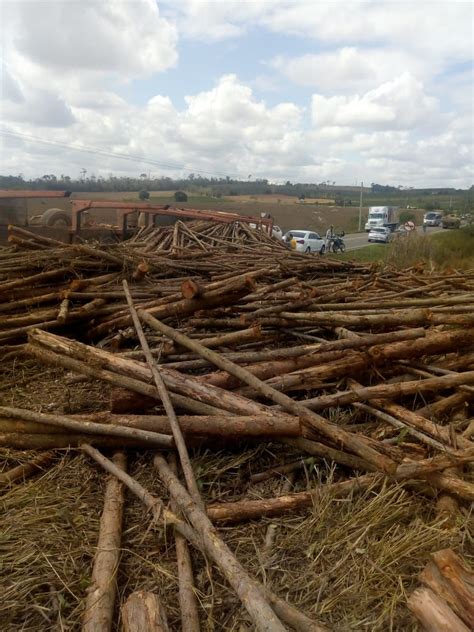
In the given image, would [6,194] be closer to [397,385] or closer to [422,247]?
[397,385]

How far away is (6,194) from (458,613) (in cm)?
1301

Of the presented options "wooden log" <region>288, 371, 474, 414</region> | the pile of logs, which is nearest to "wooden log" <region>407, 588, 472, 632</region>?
the pile of logs

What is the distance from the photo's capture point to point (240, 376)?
3289mm

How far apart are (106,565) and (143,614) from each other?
0.40 meters

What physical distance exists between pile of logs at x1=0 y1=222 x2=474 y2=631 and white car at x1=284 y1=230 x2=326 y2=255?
19.7 m

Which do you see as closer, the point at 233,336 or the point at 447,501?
the point at 447,501

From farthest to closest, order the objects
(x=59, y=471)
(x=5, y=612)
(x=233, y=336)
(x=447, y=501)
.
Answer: (x=233, y=336) → (x=59, y=471) → (x=447, y=501) → (x=5, y=612)

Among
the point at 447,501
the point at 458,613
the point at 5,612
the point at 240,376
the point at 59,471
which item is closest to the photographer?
the point at 458,613

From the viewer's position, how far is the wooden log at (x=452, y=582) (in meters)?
1.87

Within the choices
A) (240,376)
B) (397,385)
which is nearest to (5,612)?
(240,376)

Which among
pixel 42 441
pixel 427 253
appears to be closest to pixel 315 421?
pixel 42 441

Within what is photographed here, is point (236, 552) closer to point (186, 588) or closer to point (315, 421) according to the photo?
point (186, 588)

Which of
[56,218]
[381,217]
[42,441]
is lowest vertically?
[42,441]

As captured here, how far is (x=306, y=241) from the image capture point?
25.4 m
